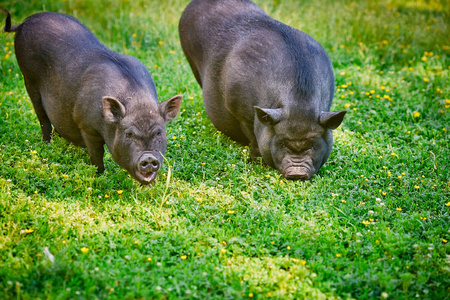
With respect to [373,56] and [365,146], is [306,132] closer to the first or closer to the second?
[365,146]

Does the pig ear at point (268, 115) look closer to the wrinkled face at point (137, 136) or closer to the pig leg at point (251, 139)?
the pig leg at point (251, 139)

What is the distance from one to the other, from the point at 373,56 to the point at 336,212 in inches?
194

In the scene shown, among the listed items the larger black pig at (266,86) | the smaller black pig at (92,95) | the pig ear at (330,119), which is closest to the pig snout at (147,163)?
the smaller black pig at (92,95)

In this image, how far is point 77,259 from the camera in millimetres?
3932

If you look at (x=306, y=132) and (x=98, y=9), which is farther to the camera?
(x=98, y=9)

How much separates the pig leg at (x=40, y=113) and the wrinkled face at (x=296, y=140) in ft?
8.53

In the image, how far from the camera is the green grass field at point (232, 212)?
12.3ft

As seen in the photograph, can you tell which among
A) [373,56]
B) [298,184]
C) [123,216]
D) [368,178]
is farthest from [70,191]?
[373,56]

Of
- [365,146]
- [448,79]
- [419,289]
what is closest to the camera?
[419,289]

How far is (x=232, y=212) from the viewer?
Answer: 4723 mm

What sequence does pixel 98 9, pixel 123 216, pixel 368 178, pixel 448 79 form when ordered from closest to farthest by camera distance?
1. pixel 123 216
2. pixel 368 178
3. pixel 448 79
4. pixel 98 9

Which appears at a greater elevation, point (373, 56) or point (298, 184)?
point (373, 56)

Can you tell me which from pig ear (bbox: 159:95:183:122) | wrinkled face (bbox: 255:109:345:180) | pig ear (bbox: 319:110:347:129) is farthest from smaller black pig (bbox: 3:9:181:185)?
pig ear (bbox: 319:110:347:129)

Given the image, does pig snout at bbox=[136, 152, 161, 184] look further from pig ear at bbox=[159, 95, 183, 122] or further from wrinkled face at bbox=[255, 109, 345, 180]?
wrinkled face at bbox=[255, 109, 345, 180]
